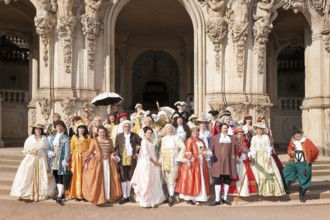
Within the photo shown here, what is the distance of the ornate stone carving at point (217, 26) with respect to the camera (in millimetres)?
14180

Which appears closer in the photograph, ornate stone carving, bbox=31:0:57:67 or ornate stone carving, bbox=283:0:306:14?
ornate stone carving, bbox=31:0:57:67

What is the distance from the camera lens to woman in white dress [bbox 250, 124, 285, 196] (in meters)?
9.31

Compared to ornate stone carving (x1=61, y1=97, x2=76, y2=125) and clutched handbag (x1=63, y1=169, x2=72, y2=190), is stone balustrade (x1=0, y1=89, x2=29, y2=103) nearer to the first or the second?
ornate stone carving (x1=61, y1=97, x2=76, y2=125)

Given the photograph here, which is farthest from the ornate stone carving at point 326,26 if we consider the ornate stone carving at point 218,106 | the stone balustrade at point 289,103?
the stone balustrade at point 289,103

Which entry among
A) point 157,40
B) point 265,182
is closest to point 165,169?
point 265,182

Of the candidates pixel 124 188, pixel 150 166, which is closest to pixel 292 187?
pixel 150 166

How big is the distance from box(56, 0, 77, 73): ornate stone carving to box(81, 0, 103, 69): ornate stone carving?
0.35m

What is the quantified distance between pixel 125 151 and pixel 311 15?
32.0ft

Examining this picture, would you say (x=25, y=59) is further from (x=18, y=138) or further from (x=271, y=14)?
(x=271, y=14)

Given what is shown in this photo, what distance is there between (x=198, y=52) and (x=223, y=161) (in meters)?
6.38

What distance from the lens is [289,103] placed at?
801 inches

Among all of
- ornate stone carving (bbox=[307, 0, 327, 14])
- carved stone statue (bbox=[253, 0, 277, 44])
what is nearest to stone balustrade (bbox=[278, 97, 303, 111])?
ornate stone carving (bbox=[307, 0, 327, 14])

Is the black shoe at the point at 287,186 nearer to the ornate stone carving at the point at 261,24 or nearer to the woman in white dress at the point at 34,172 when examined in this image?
the woman in white dress at the point at 34,172

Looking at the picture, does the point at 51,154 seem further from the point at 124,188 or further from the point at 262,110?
the point at 262,110
